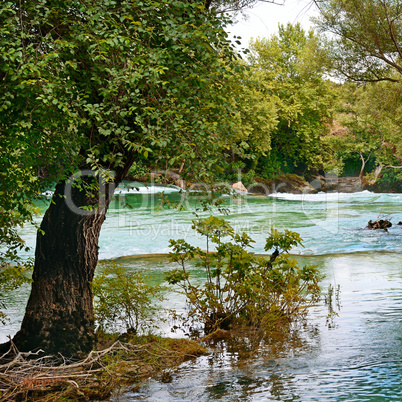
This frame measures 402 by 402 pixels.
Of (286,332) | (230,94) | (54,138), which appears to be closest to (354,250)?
(286,332)

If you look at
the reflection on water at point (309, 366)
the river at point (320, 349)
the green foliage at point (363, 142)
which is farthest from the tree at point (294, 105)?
the reflection on water at point (309, 366)

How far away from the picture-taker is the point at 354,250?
622 inches

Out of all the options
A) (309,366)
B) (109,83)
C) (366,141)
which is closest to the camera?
(109,83)

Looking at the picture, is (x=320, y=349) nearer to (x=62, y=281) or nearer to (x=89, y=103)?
(x=62, y=281)

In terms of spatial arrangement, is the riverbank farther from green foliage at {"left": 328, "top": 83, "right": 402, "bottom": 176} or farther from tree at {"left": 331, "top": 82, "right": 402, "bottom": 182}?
green foliage at {"left": 328, "top": 83, "right": 402, "bottom": 176}

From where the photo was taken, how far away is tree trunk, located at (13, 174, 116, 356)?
5.80 m

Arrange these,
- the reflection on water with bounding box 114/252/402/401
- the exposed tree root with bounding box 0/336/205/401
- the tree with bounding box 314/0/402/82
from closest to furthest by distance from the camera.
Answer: the exposed tree root with bounding box 0/336/205/401, the reflection on water with bounding box 114/252/402/401, the tree with bounding box 314/0/402/82

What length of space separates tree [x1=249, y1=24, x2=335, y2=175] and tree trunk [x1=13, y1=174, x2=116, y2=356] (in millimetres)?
41648

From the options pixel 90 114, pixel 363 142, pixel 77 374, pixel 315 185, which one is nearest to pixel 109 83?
pixel 90 114

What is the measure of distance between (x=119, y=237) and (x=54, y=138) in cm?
1343

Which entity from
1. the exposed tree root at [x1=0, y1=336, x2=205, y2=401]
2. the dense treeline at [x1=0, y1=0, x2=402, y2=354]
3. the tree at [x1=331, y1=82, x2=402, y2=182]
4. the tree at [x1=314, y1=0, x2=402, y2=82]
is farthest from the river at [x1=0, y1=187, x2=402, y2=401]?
the tree at [x1=331, y1=82, x2=402, y2=182]

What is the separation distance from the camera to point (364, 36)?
15.4m

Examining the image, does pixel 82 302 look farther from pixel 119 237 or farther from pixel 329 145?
pixel 329 145

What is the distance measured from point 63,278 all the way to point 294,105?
4326 cm
